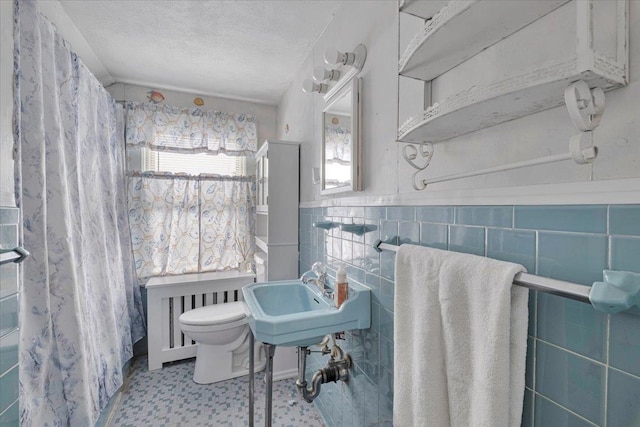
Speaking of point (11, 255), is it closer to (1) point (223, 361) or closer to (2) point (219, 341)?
(2) point (219, 341)

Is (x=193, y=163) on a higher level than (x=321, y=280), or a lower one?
higher

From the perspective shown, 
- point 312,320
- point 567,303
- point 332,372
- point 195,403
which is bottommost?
point 195,403

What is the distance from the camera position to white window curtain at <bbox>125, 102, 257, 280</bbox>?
2.41m

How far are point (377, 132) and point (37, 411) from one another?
5.79ft

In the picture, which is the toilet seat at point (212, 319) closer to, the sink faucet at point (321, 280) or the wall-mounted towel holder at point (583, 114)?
the sink faucet at point (321, 280)

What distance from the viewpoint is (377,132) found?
1.23 metres

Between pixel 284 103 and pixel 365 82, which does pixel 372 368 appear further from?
pixel 284 103

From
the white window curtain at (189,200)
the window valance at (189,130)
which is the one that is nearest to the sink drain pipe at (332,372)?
the white window curtain at (189,200)

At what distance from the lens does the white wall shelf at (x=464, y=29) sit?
1.98ft

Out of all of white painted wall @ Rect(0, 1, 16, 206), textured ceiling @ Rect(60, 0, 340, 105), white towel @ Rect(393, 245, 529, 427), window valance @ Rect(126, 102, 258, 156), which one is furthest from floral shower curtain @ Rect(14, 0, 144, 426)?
white towel @ Rect(393, 245, 529, 427)

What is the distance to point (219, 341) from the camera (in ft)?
6.84

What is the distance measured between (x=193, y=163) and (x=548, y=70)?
8.51ft

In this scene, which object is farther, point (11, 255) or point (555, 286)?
point (11, 255)

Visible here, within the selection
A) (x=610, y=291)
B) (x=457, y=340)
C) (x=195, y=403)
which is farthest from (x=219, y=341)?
(x=610, y=291)
